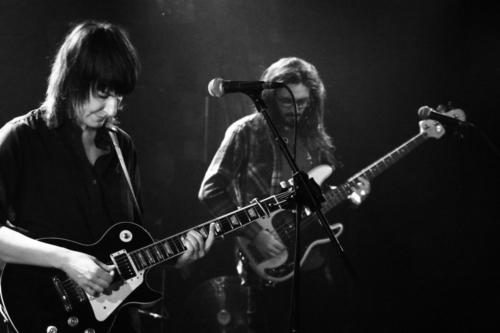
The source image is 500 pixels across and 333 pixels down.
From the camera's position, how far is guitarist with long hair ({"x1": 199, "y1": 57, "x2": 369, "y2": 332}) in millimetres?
3611

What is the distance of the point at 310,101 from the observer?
423 centimetres

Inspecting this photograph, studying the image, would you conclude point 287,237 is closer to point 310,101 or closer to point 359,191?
point 359,191

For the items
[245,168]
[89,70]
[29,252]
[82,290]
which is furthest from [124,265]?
[245,168]

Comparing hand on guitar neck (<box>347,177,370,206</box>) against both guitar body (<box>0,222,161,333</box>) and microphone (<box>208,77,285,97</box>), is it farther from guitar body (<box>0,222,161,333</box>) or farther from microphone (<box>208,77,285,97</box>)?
guitar body (<box>0,222,161,333</box>)

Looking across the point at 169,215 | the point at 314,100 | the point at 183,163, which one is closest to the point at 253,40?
the point at 314,100

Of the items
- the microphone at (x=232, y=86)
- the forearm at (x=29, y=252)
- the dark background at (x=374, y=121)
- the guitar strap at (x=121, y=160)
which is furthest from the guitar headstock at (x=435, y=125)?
the forearm at (x=29, y=252)

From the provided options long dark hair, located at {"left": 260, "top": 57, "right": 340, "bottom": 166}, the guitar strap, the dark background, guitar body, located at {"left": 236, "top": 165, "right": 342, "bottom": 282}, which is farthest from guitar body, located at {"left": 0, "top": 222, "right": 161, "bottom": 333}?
the dark background

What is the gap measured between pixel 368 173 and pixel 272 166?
2.69ft

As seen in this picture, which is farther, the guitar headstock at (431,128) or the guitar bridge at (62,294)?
the guitar headstock at (431,128)

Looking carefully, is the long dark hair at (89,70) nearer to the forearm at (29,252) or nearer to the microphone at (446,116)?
the forearm at (29,252)

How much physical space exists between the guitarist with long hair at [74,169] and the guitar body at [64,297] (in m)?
0.01

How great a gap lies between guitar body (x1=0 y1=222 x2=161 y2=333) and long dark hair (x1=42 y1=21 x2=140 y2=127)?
1.95 ft

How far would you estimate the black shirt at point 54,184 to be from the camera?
7.18ft

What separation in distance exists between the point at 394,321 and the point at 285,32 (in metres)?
2.77
